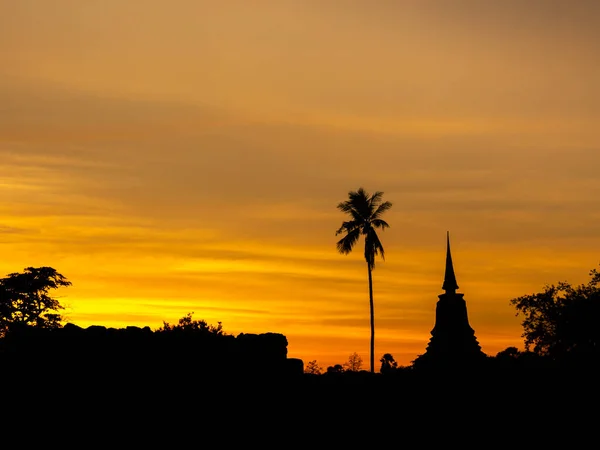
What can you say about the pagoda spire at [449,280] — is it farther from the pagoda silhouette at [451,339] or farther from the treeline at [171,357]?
the treeline at [171,357]

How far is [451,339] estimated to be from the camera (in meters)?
72.6

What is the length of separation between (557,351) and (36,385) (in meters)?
41.5

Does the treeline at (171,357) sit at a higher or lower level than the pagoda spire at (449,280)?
lower

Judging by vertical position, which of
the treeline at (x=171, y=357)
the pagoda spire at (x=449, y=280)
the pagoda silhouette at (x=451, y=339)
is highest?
the pagoda spire at (x=449, y=280)

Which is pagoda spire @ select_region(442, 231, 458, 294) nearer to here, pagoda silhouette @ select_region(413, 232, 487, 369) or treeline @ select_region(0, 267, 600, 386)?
pagoda silhouette @ select_region(413, 232, 487, 369)

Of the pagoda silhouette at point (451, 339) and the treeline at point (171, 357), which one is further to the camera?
the pagoda silhouette at point (451, 339)

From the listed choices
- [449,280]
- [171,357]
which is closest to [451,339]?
[449,280]

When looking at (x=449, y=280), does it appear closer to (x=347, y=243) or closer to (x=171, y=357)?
(x=347, y=243)

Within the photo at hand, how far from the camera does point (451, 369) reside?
232ft

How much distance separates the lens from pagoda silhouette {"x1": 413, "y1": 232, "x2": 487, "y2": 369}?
71.8 meters

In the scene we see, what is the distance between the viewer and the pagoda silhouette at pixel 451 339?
235 ft

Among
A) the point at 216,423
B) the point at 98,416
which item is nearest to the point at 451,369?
the point at 216,423

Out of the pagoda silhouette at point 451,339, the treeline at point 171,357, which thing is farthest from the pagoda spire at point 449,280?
the treeline at point 171,357

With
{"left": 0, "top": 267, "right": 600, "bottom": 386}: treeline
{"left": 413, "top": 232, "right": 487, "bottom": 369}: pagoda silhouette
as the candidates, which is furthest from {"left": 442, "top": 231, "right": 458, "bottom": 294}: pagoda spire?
{"left": 0, "top": 267, "right": 600, "bottom": 386}: treeline
